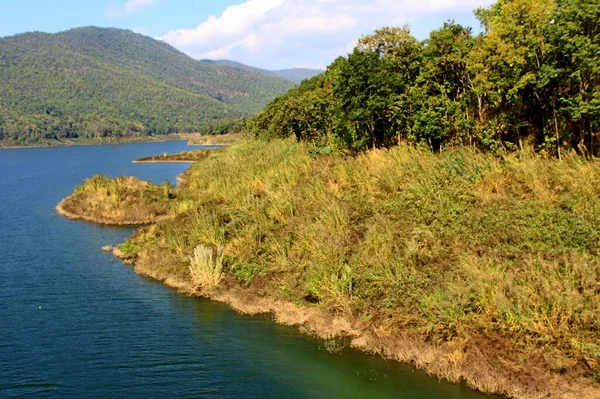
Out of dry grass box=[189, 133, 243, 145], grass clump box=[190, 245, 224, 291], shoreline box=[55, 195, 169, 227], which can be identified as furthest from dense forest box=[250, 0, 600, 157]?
dry grass box=[189, 133, 243, 145]

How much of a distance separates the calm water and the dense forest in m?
14.7

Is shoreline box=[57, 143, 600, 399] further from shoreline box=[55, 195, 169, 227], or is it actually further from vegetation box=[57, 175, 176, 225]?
vegetation box=[57, 175, 176, 225]

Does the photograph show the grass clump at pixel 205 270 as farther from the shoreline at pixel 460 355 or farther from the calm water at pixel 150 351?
the shoreline at pixel 460 355

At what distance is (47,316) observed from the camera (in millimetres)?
20062

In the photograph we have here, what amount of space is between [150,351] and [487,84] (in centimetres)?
1984

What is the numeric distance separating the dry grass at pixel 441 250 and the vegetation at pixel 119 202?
11024mm

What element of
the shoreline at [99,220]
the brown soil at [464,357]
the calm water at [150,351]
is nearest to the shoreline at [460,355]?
the brown soil at [464,357]

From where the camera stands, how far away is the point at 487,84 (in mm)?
24203

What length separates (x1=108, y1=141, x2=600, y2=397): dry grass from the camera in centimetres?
1410

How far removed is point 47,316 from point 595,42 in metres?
25.4

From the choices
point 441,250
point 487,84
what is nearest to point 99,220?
point 441,250

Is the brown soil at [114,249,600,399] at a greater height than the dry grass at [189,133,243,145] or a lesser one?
lesser

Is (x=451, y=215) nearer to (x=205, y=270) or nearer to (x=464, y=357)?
(x=464, y=357)

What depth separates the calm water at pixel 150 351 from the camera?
1452 cm
